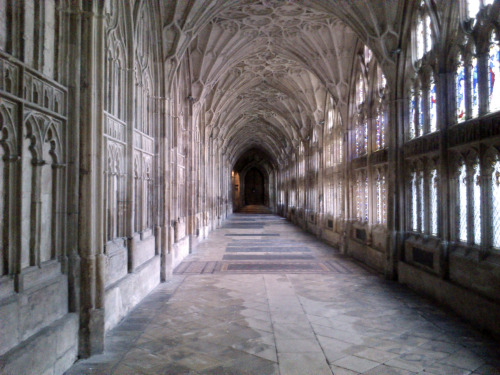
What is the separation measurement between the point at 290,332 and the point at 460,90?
210 inches

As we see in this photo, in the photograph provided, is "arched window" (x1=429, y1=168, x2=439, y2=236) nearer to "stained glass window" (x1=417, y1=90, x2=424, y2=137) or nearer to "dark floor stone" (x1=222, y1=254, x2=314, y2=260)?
"stained glass window" (x1=417, y1=90, x2=424, y2=137)


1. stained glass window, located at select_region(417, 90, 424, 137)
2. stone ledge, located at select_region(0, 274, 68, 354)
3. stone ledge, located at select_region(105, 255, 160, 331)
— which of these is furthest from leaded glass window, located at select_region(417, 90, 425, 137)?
stone ledge, located at select_region(0, 274, 68, 354)

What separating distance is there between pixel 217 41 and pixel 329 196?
8245 mm

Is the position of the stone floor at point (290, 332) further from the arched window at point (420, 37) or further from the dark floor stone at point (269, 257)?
the arched window at point (420, 37)

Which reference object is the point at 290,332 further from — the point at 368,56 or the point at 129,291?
the point at 368,56

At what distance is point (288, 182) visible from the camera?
32750 mm

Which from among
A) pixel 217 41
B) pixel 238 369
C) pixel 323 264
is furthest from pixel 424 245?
pixel 217 41

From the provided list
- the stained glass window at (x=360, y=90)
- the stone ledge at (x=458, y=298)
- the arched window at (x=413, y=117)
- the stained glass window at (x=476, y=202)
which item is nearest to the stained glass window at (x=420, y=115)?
the arched window at (x=413, y=117)

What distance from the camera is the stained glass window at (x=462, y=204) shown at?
6.81 m

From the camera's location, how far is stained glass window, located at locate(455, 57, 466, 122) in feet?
22.5

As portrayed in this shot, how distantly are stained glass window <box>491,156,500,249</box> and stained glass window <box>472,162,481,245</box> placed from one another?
13.0 inches

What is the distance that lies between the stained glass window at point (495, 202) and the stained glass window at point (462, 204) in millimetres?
775

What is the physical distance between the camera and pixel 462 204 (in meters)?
6.90

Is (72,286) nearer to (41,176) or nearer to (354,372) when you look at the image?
(41,176)
